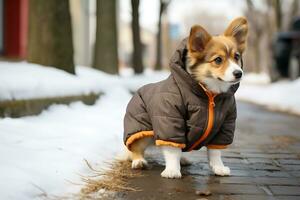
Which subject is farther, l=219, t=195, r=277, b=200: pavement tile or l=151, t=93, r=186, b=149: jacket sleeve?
l=151, t=93, r=186, b=149: jacket sleeve

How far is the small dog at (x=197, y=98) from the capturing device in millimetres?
4387

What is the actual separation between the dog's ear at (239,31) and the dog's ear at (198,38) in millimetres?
337

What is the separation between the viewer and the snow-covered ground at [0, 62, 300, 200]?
3.76 meters

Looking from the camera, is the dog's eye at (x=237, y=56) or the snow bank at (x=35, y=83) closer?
the dog's eye at (x=237, y=56)

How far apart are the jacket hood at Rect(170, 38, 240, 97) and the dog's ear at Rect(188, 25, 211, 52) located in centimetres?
17

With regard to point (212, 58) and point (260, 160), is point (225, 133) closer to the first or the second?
point (212, 58)

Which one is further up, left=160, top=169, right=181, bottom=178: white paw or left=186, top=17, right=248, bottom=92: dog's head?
left=186, top=17, right=248, bottom=92: dog's head

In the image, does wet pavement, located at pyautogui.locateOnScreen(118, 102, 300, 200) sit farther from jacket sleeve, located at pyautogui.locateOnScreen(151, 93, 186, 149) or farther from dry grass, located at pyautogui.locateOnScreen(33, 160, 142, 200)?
jacket sleeve, located at pyautogui.locateOnScreen(151, 93, 186, 149)

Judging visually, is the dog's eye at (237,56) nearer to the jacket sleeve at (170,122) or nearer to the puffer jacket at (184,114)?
the puffer jacket at (184,114)

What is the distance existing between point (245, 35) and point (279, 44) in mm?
16821

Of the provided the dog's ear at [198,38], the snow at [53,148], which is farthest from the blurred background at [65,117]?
the dog's ear at [198,38]

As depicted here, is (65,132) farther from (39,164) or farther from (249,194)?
(249,194)

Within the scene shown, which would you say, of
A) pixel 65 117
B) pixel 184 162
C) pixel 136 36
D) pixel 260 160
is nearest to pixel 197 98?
pixel 184 162

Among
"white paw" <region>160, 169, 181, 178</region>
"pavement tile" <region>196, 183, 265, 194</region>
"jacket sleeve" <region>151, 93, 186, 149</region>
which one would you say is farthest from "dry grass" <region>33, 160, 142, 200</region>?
"pavement tile" <region>196, 183, 265, 194</region>
